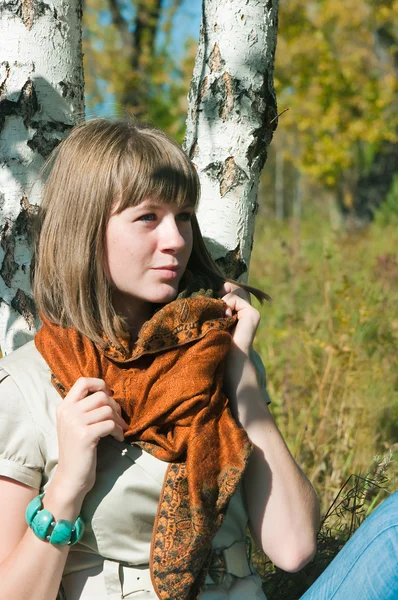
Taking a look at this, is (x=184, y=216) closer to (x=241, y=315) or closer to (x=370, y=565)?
(x=241, y=315)

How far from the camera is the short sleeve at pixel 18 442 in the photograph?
5.45ft

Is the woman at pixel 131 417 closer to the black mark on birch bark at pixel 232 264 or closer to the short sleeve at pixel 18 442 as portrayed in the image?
the short sleeve at pixel 18 442

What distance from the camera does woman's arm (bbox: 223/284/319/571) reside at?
182 centimetres

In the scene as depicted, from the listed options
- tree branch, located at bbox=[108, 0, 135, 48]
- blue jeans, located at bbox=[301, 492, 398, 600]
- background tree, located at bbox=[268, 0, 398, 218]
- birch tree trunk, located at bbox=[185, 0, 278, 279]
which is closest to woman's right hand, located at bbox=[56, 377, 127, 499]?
blue jeans, located at bbox=[301, 492, 398, 600]

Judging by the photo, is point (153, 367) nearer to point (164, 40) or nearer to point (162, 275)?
point (162, 275)

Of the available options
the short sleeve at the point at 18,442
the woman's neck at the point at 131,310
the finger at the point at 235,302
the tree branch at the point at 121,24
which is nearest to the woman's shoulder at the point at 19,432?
the short sleeve at the point at 18,442

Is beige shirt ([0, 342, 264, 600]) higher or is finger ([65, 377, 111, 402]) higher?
finger ([65, 377, 111, 402])

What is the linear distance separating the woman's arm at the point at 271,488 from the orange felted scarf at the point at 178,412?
2.8 inches

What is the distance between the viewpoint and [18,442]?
168 cm

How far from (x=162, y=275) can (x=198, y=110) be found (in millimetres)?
692

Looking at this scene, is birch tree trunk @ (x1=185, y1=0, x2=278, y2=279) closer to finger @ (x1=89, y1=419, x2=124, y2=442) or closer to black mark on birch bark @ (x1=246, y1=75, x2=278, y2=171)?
black mark on birch bark @ (x1=246, y1=75, x2=278, y2=171)

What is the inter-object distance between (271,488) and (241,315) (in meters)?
0.46

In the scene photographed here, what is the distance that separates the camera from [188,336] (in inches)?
71.9

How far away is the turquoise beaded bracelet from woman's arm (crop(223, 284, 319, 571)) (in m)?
0.46
